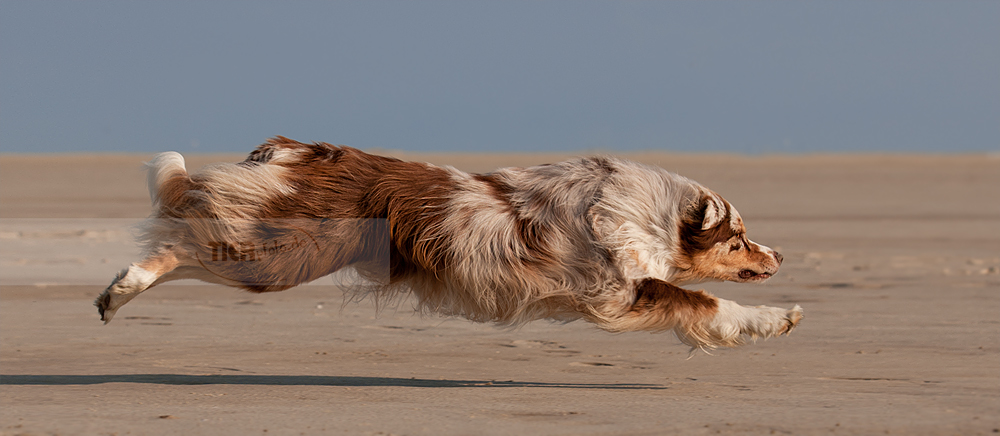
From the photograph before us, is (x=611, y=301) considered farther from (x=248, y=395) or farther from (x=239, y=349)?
(x=239, y=349)

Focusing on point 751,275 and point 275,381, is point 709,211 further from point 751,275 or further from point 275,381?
point 275,381

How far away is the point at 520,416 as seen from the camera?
533 cm

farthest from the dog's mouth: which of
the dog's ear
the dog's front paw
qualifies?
the dog's front paw

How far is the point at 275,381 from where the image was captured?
6395 mm

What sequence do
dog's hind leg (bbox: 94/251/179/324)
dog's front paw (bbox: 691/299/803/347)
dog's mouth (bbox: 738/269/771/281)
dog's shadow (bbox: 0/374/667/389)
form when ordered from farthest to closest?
dog's mouth (bbox: 738/269/771/281), dog's shadow (bbox: 0/374/667/389), dog's front paw (bbox: 691/299/803/347), dog's hind leg (bbox: 94/251/179/324)

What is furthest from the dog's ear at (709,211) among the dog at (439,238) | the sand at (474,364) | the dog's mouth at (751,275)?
the sand at (474,364)

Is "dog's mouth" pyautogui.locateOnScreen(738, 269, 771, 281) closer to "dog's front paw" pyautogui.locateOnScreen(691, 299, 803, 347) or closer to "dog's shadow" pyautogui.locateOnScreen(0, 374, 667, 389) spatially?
"dog's front paw" pyautogui.locateOnScreen(691, 299, 803, 347)

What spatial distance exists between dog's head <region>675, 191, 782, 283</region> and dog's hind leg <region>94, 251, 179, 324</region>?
118 inches

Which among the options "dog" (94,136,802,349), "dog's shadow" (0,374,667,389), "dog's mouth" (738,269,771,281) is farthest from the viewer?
"dog's mouth" (738,269,771,281)

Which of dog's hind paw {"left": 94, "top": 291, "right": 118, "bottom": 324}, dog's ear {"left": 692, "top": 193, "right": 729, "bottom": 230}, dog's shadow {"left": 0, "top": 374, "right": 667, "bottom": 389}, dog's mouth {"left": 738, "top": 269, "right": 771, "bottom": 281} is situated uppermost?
dog's ear {"left": 692, "top": 193, "right": 729, "bottom": 230}

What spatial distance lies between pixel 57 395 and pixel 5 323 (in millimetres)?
2986

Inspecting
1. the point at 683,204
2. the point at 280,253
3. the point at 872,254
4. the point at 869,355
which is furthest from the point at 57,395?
the point at 872,254

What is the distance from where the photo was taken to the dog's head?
6434mm

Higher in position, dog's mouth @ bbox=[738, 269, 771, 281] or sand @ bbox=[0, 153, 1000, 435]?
dog's mouth @ bbox=[738, 269, 771, 281]
